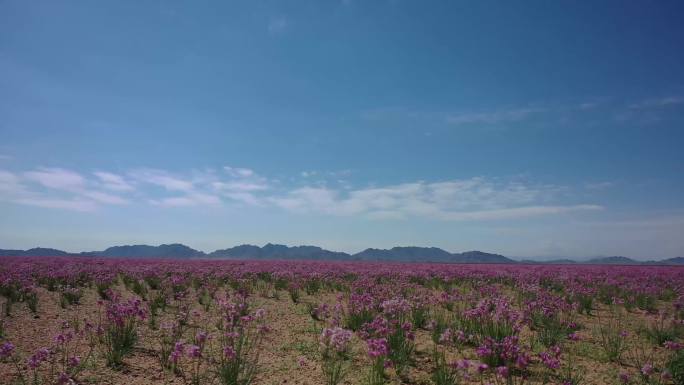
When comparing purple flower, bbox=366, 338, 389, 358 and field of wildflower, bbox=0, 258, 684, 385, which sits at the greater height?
purple flower, bbox=366, 338, 389, 358

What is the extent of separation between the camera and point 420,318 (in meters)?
9.83

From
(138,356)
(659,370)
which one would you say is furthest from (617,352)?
(138,356)

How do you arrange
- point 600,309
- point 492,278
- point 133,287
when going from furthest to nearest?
point 492,278
point 133,287
point 600,309

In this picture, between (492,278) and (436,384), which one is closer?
(436,384)

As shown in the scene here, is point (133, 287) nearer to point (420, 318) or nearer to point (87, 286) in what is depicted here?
point (87, 286)

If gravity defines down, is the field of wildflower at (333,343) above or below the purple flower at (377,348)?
below

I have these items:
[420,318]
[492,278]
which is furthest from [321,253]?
[420,318]

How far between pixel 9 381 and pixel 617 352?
1108 centimetres

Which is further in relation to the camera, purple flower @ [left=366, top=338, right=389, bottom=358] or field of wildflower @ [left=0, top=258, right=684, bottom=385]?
field of wildflower @ [left=0, top=258, right=684, bottom=385]

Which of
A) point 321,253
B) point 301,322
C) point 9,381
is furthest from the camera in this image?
point 321,253

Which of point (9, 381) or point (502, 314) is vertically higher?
point (502, 314)

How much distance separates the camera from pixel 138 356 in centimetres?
710

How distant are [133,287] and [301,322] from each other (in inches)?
370

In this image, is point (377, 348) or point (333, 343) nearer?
point (377, 348)
